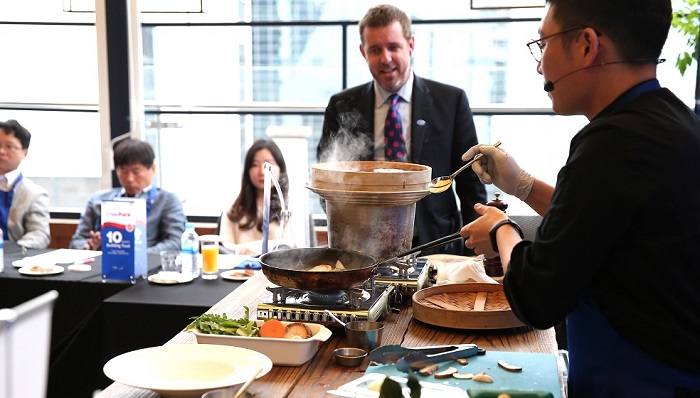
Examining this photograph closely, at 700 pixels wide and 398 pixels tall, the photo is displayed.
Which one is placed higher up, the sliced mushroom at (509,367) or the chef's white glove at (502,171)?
the chef's white glove at (502,171)

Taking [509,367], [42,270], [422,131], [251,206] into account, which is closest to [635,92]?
[509,367]

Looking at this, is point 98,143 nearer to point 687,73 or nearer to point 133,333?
point 133,333

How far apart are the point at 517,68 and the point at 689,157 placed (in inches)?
158

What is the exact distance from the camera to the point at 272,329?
185 centimetres

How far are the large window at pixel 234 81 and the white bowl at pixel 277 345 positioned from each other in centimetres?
322

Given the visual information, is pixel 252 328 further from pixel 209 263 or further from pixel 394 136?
pixel 394 136

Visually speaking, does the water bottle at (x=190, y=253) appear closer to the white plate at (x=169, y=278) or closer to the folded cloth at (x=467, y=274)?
the white plate at (x=169, y=278)

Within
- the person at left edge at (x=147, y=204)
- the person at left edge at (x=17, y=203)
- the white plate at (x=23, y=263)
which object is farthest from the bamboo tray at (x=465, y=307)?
the person at left edge at (x=17, y=203)

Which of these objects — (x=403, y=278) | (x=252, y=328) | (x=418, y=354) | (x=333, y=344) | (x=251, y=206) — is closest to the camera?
(x=418, y=354)

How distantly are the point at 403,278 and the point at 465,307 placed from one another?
0.26 meters

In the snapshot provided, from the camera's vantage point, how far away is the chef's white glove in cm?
215

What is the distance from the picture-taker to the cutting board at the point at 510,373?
1642 mm

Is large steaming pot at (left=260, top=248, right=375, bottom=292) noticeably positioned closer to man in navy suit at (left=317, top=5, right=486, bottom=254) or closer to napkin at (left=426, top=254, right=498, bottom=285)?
napkin at (left=426, top=254, right=498, bottom=285)

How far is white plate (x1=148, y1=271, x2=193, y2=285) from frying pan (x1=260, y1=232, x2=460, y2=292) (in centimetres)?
143
